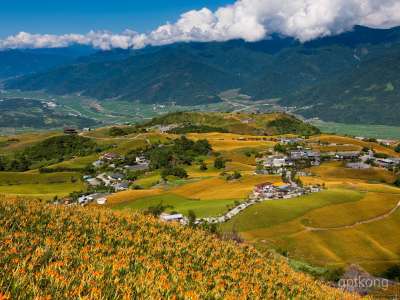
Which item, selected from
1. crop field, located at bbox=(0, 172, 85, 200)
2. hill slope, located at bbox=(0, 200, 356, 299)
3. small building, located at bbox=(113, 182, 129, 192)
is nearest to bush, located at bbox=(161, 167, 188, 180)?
small building, located at bbox=(113, 182, 129, 192)

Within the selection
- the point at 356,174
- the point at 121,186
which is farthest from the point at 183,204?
the point at 356,174

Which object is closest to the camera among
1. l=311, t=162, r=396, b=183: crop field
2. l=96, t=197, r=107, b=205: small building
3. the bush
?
l=96, t=197, r=107, b=205: small building

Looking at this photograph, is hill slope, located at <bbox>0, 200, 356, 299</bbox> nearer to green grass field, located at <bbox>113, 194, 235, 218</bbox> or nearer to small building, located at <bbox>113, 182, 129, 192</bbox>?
green grass field, located at <bbox>113, 194, 235, 218</bbox>

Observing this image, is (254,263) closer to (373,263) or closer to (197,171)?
(373,263)

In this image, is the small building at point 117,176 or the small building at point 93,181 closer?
the small building at point 93,181

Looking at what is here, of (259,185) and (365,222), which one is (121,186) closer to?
(259,185)

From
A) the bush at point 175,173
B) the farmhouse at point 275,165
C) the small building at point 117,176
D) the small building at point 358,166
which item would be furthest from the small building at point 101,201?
the small building at point 358,166

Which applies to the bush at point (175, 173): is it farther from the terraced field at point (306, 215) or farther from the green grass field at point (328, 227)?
the green grass field at point (328, 227)
